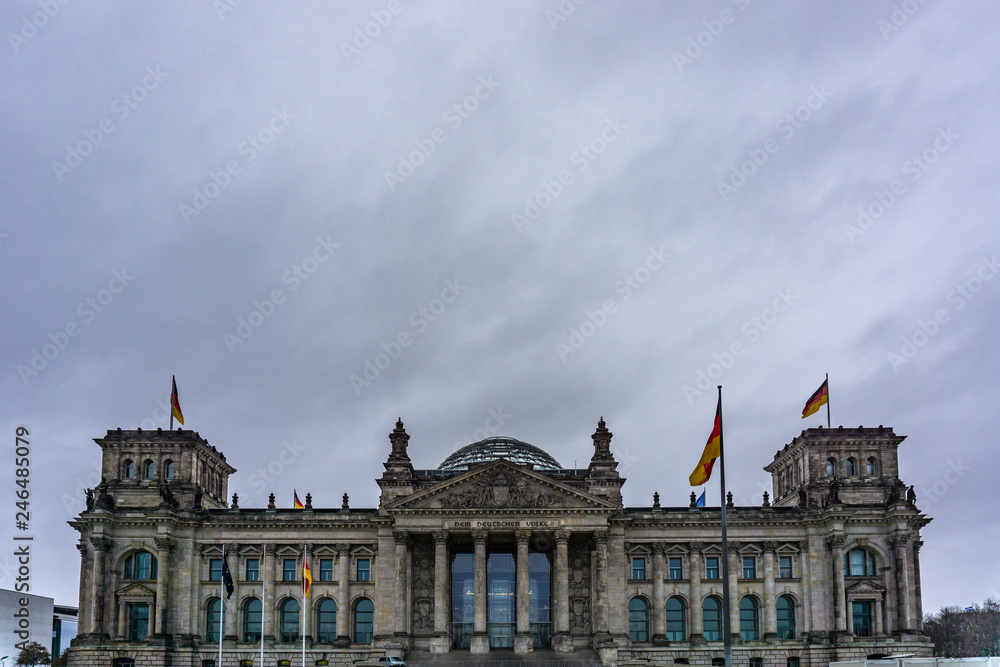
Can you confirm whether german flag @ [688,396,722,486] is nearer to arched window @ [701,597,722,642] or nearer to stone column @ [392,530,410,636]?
stone column @ [392,530,410,636]

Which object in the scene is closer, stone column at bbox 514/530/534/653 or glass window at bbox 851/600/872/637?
stone column at bbox 514/530/534/653

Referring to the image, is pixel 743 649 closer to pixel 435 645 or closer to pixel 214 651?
pixel 435 645

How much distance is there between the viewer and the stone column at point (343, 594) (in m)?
87.9

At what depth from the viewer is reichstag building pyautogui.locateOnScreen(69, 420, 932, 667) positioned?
85125 mm

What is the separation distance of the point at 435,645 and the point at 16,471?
3618 centimetres

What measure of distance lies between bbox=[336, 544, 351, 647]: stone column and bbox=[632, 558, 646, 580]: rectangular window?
26.3 meters

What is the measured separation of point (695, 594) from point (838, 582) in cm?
1263

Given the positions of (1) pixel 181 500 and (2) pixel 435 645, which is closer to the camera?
(2) pixel 435 645

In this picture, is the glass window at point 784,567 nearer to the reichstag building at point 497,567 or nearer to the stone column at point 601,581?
the reichstag building at point 497,567

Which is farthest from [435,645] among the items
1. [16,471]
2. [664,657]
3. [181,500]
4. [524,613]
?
[16,471]

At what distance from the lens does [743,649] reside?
287 feet

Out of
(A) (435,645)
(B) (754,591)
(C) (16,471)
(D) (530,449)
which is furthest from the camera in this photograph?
(D) (530,449)

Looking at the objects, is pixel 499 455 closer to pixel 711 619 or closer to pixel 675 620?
pixel 675 620

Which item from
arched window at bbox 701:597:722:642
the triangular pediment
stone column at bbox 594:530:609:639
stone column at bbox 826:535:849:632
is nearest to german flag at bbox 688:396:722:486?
the triangular pediment
